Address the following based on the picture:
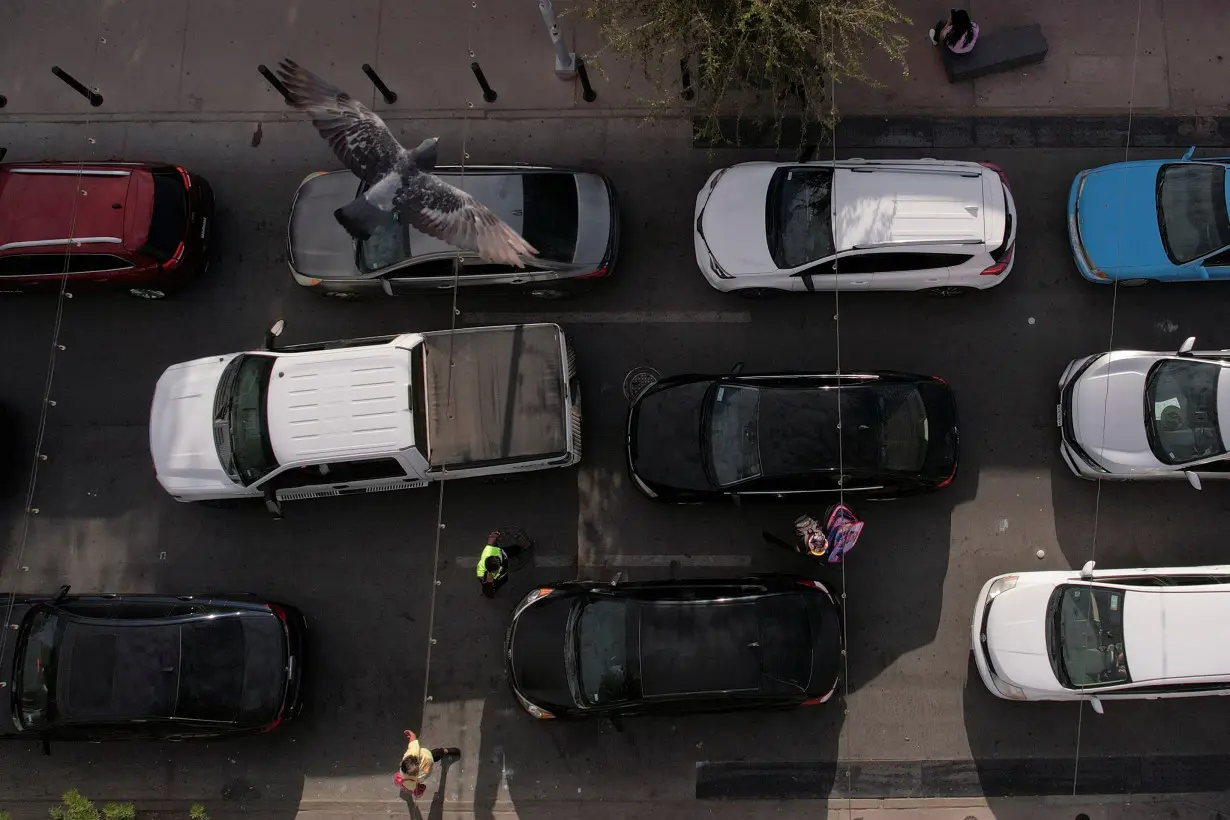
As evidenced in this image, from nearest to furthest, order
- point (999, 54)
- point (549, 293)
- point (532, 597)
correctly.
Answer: point (532, 597) → point (549, 293) → point (999, 54)

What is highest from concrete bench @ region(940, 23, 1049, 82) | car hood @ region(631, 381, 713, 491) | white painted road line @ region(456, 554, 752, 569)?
concrete bench @ region(940, 23, 1049, 82)

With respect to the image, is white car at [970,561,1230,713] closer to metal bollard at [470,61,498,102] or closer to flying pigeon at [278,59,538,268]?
flying pigeon at [278,59,538,268]

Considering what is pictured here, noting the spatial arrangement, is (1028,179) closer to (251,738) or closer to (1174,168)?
(1174,168)

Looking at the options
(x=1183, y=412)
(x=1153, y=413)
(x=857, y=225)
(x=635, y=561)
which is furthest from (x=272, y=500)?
(x=1183, y=412)

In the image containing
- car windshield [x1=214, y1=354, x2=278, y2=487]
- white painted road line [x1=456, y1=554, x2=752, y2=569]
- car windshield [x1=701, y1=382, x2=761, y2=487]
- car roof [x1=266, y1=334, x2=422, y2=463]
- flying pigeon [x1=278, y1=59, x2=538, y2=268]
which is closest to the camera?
flying pigeon [x1=278, y1=59, x2=538, y2=268]

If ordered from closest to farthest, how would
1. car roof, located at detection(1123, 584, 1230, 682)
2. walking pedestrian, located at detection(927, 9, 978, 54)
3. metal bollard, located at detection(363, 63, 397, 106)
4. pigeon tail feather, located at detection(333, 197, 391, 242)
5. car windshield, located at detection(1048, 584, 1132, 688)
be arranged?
1. pigeon tail feather, located at detection(333, 197, 391, 242)
2. car roof, located at detection(1123, 584, 1230, 682)
3. car windshield, located at detection(1048, 584, 1132, 688)
4. walking pedestrian, located at detection(927, 9, 978, 54)
5. metal bollard, located at detection(363, 63, 397, 106)

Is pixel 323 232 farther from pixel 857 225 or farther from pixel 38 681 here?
pixel 857 225

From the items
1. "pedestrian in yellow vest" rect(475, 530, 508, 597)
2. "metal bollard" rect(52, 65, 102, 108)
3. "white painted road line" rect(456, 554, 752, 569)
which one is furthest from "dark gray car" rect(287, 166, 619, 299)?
"metal bollard" rect(52, 65, 102, 108)
